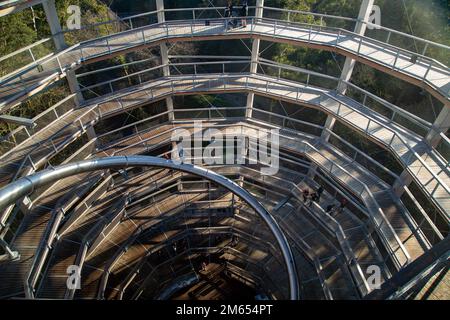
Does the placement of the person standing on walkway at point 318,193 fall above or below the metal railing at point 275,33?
below

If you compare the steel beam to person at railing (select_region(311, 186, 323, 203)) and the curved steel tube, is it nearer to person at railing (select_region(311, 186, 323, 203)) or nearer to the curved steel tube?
the curved steel tube

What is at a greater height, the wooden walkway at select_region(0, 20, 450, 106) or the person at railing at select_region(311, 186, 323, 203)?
the wooden walkway at select_region(0, 20, 450, 106)

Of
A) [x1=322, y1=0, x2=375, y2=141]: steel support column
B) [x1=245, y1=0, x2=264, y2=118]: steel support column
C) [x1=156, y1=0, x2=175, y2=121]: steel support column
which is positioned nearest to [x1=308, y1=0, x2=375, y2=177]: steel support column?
[x1=322, y1=0, x2=375, y2=141]: steel support column

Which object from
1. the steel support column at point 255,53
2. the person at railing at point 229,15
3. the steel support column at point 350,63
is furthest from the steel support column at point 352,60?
the person at railing at point 229,15

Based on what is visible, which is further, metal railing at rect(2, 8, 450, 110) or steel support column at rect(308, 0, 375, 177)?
steel support column at rect(308, 0, 375, 177)

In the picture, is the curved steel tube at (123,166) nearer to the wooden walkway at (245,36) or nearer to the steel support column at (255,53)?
the wooden walkway at (245,36)

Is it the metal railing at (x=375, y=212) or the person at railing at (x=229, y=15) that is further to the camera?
the person at railing at (x=229, y=15)

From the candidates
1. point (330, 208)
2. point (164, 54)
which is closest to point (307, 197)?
point (330, 208)

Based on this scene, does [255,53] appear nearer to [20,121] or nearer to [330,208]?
[330,208]
